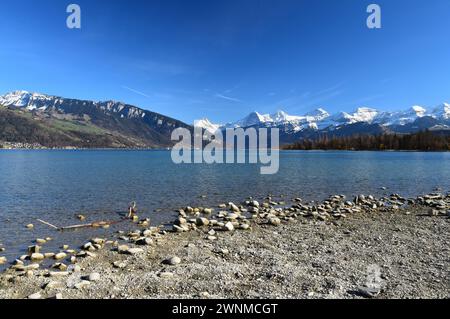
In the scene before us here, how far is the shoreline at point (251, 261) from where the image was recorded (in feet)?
43.2

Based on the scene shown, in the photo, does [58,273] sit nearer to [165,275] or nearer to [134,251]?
[134,251]

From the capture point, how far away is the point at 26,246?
68.5ft

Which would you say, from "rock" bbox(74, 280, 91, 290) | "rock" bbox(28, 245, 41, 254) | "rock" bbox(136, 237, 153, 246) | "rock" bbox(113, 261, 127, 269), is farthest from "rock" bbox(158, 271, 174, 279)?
"rock" bbox(28, 245, 41, 254)

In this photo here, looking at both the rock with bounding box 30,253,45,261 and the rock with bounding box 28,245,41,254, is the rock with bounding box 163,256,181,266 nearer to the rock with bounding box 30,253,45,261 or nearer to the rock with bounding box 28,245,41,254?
the rock with bounding box 30,253,45,261

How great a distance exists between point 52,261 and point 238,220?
48.2ft

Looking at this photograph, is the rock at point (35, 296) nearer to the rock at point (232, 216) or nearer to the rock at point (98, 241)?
the rock at point (98, 241)

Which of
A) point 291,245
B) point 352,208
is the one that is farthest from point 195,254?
point 352,208

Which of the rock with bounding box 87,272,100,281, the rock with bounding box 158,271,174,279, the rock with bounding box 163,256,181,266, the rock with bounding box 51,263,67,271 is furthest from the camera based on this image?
the rock with bounding box 163,256,181,266

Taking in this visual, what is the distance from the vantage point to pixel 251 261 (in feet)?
56.5

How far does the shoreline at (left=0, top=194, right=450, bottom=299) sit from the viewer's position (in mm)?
13164

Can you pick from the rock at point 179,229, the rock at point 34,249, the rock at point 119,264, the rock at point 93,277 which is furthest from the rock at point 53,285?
the rock at point 179,229

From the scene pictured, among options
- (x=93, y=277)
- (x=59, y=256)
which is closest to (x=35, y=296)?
(x=93, y=277)

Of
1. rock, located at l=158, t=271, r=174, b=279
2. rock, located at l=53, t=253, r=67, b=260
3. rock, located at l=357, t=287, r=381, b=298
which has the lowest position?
rock, located at l=53, t=253, r=67, b=260
